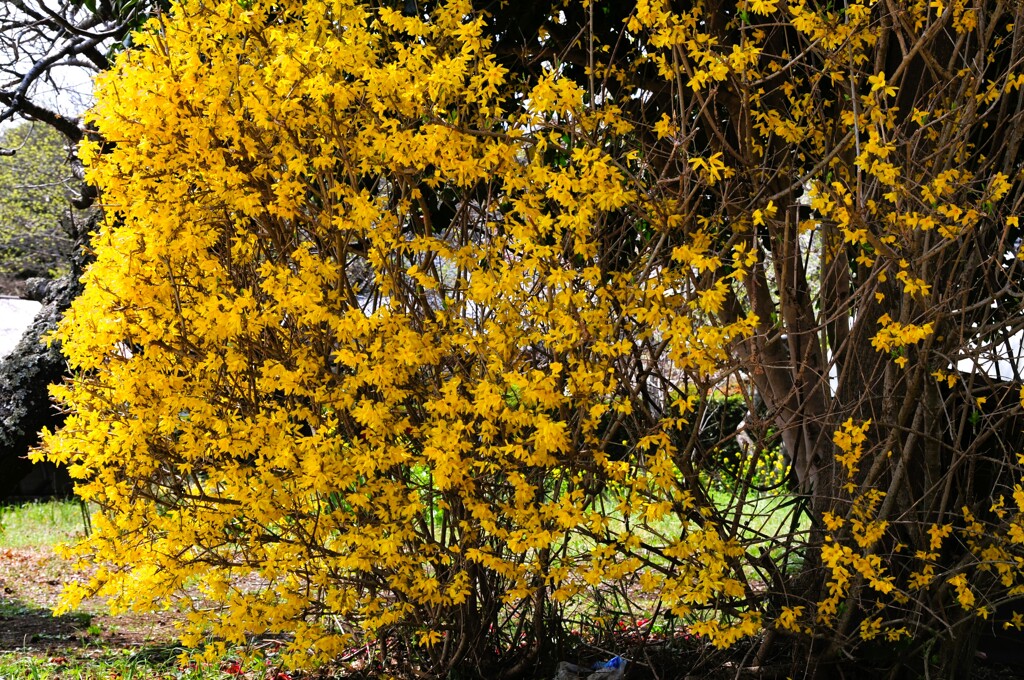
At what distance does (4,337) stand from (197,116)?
8.79 meters

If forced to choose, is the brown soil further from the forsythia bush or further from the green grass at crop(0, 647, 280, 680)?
the forsythia bush

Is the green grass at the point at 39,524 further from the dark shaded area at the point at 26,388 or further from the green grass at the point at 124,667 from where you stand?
the green grass at the point at 124,667

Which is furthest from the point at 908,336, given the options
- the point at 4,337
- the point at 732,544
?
the point at 4,337

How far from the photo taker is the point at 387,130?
3.80 metres

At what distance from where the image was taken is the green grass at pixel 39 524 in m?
9.16

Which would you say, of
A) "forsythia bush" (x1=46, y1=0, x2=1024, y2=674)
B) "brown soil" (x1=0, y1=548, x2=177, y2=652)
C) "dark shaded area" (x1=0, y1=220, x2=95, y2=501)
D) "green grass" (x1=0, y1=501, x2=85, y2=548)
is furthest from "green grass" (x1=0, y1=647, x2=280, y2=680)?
"green grass" (x1=0, y1=501, x2=85, y2=548)

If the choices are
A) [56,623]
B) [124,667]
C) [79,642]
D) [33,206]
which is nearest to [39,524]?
[56,623]

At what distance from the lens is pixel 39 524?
1014cm

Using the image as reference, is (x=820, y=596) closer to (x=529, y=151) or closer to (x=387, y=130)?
(x=529, y=151)

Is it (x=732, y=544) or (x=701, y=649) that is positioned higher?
(x=732, y=544)

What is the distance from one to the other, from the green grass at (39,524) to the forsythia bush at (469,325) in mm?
5299

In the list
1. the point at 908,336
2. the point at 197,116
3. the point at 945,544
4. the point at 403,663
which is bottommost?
the point at 403,663

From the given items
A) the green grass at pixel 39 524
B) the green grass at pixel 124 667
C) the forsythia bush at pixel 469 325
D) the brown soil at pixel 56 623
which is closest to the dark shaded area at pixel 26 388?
the brown soil at pixel 56 623

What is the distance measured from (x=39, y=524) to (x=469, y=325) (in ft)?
25.5
